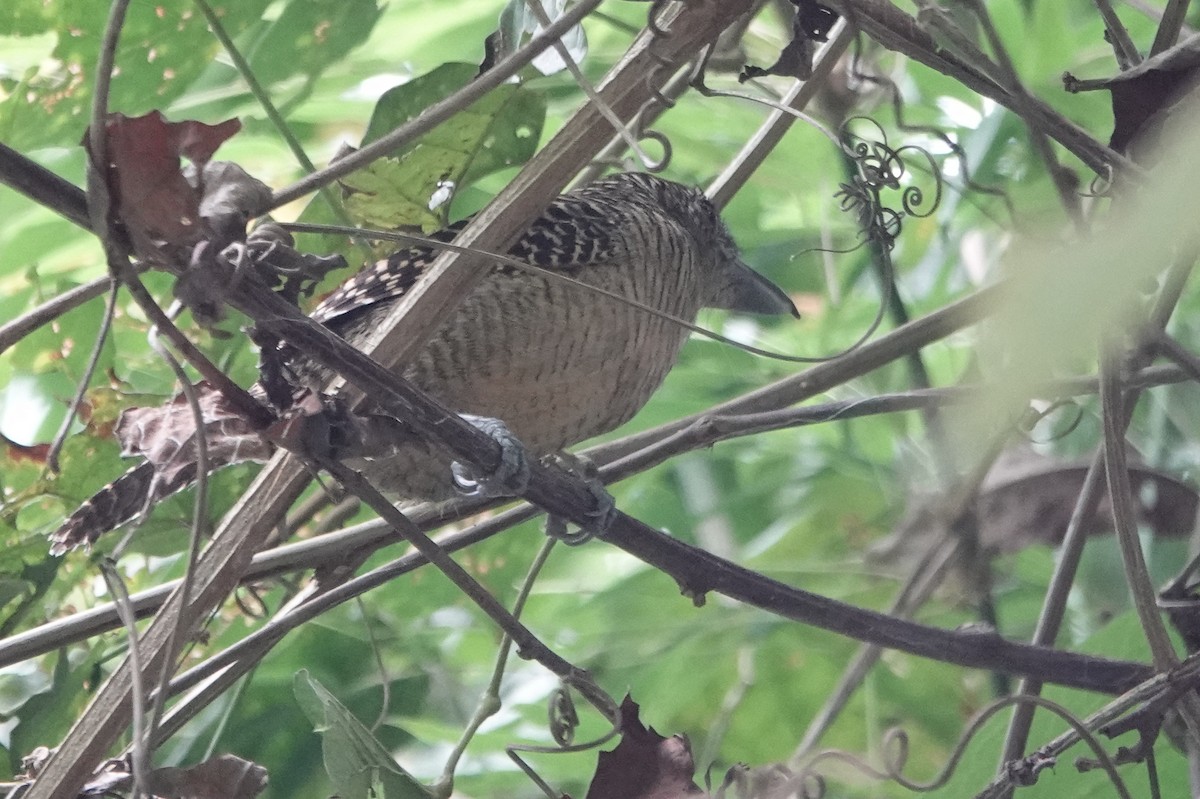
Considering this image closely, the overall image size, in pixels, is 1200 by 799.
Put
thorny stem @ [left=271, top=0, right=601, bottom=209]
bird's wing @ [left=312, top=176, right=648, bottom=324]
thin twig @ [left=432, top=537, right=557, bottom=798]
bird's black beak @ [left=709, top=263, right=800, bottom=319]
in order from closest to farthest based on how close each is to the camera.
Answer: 1. thorny stem @ [left=271, top=0, right=601, bottom=209]
2. thin twig @ [left=432, top=537, right=557, bottom=798]
3. bird's wing @ [left=312, top=176, right=648, bottom=324]
4. bird's black beak @ [left=709, top=263, right=800, bottom=319]

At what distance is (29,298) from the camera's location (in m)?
1.67

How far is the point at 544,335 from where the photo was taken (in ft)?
5.09

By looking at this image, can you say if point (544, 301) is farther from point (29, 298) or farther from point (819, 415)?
point (29, 298)

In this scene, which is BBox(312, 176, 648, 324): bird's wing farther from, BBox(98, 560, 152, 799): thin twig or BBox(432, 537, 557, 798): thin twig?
BBox(98, 560, 152, 799): thin twig

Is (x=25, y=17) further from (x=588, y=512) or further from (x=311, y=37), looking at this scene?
(x=588, y=512)

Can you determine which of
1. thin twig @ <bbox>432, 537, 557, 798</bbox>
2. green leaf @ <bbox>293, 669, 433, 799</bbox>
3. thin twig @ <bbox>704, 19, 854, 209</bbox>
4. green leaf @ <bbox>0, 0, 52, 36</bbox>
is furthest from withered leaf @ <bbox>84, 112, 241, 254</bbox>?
green leaf @ <bbox>0, 0, 52, 36</bbox>

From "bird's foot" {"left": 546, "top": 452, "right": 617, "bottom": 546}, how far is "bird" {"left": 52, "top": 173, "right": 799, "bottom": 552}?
0.08m

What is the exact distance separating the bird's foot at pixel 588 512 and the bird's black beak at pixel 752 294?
0.50 meters

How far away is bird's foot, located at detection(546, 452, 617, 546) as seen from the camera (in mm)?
1072

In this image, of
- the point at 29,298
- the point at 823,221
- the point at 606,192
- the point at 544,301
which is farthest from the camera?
the point at 606,192

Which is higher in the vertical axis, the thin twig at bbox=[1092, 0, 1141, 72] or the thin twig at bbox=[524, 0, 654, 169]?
the thin twig at bbox=[524, 0, 654, 169]

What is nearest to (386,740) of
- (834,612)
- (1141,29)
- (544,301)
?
(544,301)

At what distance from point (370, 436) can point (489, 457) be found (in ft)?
0.29

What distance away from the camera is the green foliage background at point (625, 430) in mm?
1404
